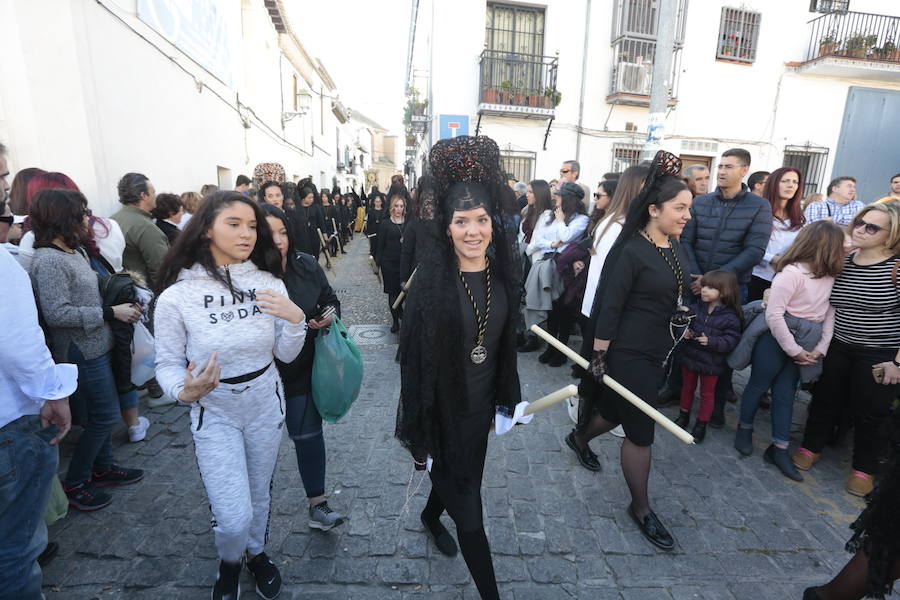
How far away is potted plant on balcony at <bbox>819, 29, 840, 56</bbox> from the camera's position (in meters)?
12.0

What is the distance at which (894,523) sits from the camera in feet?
6.12

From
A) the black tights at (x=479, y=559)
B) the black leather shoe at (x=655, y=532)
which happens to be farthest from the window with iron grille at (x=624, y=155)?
the black tights at (x=479, y=559)

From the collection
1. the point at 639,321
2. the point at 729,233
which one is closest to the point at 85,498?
the point at 639,321

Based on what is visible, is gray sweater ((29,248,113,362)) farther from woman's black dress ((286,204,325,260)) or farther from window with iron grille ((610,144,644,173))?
window with iron grille ((610,144,644,173))

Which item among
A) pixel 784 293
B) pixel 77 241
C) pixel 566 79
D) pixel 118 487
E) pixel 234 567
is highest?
pixel 566 79

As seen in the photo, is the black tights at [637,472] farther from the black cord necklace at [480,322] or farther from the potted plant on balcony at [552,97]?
the potted plant on balcony at [552,97]

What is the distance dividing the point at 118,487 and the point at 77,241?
1747mm

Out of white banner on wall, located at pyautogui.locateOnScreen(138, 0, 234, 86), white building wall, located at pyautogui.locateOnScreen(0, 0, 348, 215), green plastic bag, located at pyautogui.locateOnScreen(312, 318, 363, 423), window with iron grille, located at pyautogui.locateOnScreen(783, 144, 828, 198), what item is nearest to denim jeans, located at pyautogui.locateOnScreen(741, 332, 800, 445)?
green plastic bag, located at pyautogui.locateOnScreen(312, 318, 363, 423)

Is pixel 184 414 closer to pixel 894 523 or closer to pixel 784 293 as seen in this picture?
pixel 894 523

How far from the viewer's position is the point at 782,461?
3627 millimetres

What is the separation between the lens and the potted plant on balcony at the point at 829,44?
1199 cm

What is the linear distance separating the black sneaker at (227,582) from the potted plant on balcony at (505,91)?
12.5 m

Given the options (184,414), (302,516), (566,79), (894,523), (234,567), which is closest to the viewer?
(894,523)

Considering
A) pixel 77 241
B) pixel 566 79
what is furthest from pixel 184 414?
pixel 566 79
